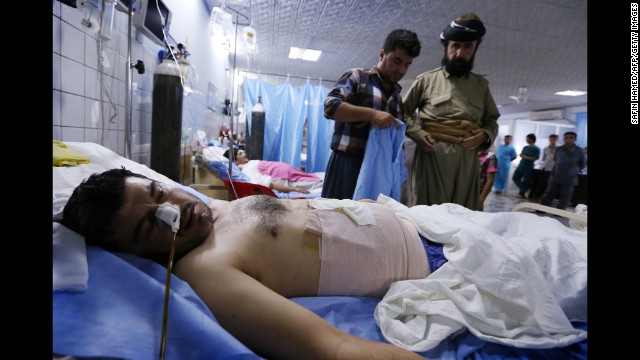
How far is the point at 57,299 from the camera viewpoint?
2.07 ft

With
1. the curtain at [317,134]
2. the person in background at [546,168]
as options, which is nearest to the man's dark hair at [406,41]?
the curtain at [317,134]

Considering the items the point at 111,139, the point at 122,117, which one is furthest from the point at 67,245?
the point at 122,117

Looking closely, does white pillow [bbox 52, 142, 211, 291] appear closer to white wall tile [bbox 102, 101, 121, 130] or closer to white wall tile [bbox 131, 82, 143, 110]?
white wall tile [bbox 102, 101, 121, 130]

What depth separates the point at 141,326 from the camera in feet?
2.06

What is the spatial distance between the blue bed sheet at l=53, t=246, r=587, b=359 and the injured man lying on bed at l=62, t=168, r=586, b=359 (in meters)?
0.04

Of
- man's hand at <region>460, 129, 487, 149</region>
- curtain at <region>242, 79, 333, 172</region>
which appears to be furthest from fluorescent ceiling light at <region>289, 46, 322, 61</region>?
man's hand at <region>460, 129, 487, 149</region>

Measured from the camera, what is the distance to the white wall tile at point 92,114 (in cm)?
154

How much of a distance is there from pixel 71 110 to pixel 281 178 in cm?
227

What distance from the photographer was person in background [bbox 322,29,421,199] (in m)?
1.90

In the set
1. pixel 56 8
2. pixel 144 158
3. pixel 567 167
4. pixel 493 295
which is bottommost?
pixel 493 295

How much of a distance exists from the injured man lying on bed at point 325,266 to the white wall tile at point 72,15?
2.74 feet

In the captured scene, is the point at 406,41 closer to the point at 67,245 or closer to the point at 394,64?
the point at 394,64

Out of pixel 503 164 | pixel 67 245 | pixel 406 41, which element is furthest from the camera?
pixel 503 164

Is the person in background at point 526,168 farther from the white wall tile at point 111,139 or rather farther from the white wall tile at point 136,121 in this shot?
the white wall tile at point 111,139
